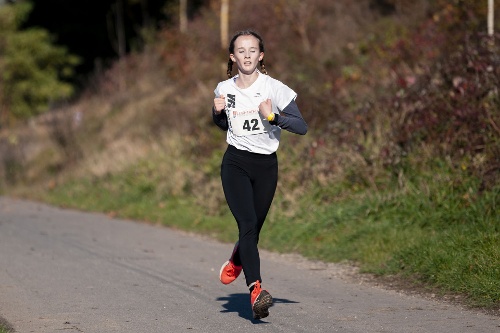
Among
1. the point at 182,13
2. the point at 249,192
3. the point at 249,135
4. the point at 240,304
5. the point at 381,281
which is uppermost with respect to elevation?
the point at 182,13

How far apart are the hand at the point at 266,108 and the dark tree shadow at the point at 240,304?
5.31 ft

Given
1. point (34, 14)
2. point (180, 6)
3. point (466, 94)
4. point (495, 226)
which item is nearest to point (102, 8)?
point (34, 14)

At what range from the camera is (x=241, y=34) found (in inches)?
298

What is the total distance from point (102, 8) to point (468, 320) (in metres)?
40.6

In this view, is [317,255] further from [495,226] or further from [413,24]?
[413,24]

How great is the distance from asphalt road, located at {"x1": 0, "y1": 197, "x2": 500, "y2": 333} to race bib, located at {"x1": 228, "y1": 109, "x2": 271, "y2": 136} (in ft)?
4.79

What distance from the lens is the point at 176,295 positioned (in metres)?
8.80

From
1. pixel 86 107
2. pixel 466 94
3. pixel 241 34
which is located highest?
pixel 241 34

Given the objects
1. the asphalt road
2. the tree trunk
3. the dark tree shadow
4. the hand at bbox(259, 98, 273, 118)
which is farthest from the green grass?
the tree trunk

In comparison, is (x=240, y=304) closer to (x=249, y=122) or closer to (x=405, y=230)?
(x=249, y=122)

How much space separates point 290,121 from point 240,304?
1.95m

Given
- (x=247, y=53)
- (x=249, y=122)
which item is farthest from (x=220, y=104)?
(x=247, y=53)

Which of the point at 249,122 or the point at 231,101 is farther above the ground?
the point at 231,101

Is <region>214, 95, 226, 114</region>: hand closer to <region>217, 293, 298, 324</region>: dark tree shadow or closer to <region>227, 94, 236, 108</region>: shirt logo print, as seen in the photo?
<region>227, 94, 236, 108</region>: shirt logo print
